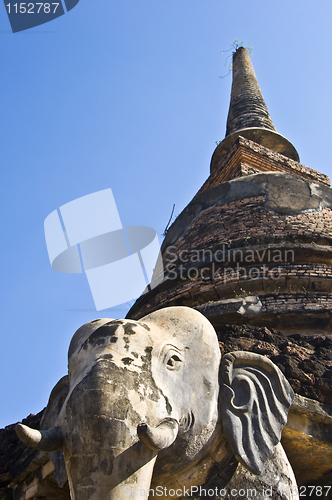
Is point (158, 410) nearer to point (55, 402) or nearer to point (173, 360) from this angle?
point (173, 360)

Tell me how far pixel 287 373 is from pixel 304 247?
2.59 meters

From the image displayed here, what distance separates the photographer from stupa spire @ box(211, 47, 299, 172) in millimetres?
10953

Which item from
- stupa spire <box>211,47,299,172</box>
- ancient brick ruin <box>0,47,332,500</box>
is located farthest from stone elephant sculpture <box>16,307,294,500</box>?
stupa spire <box>211,47,299,172</box>

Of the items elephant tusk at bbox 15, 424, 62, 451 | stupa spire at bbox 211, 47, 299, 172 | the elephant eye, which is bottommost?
elephant tusk at bbox 15, 424, 62, 451

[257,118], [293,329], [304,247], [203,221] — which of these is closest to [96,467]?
[293,329]

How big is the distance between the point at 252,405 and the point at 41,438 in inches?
47.7

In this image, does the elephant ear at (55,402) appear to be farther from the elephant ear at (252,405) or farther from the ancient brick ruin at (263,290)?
the elephant ear at (252,405)

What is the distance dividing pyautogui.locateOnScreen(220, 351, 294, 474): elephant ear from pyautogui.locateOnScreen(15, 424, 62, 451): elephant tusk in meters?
0.93

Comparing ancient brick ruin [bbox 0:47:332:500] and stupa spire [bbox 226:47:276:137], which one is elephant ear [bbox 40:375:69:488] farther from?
stupa spire [bbox 226:47:276:137]

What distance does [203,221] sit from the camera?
6.87 m

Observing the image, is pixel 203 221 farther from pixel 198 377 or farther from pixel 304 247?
pixel 198 377

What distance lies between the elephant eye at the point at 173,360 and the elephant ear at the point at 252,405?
0.97ft

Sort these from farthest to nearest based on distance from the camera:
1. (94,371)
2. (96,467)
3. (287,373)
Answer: (287,373) < (94,371) < (96,467)

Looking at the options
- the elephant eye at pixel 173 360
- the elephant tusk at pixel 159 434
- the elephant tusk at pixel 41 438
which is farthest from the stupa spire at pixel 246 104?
the elephant tusk at pixel 41 438
